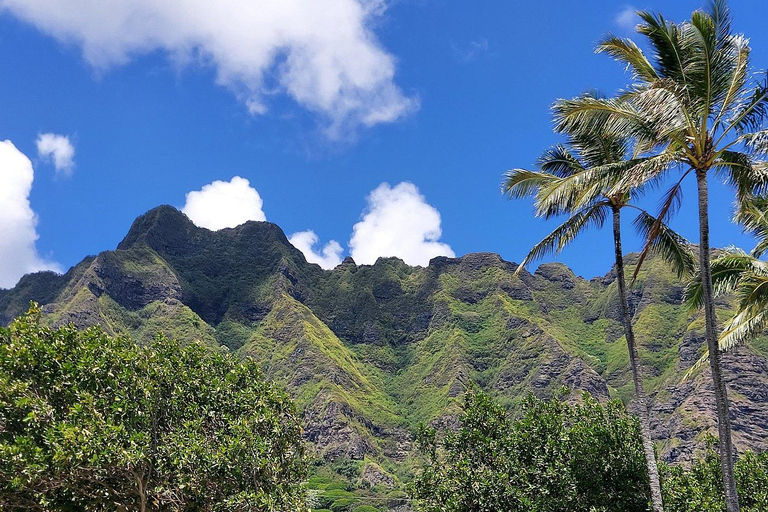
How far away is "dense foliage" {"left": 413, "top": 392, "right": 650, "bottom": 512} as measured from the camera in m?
14.9

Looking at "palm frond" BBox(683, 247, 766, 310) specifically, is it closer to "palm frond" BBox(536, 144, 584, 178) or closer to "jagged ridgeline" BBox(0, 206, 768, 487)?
"palm frond" BBox(536, 144, 584, 178)

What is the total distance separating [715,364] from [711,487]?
838 centimetres

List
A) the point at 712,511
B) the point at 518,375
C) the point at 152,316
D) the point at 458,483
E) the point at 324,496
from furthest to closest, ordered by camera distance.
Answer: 1. the point at 152,316
2. the point at 518,375
3. the point at 324,496
4. the point at 458,483
5. the point at 712,511

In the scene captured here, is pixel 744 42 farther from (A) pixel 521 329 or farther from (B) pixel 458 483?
(A) pixel 521 329

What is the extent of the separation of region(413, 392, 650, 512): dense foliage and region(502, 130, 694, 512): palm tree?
1145mm

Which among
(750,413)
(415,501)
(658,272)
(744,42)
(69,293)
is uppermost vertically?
(658,272)

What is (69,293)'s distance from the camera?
170 metres

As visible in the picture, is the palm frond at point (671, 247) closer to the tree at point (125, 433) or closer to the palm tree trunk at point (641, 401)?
the palm tree trunk at point (641, 401)

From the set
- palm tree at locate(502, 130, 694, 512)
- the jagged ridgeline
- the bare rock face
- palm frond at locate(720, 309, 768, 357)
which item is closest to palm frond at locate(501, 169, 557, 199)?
palm tree at locate(502, 130, 694, 512)

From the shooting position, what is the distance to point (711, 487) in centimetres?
1770

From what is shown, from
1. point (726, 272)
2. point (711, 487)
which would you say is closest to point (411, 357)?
point (711, 487)

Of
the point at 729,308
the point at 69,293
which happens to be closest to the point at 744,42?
the point at 729,308

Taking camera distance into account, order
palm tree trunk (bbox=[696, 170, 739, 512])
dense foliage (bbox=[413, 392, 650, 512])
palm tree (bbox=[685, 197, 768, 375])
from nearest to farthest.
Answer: palm tree trunk (bbox=[696, 170, 739, 512]), dense foliage (bbox=[413, 392, 650, 512]), palm tree (bbox=[685, 197, 768, 375])

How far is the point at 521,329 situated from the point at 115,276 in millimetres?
127551
